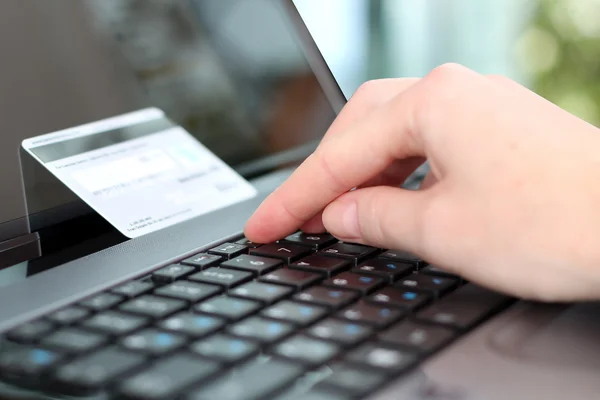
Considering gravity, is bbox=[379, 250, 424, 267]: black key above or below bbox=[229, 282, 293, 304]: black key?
below

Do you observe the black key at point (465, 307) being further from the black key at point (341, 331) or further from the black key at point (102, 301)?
the black key at point (102, 301)

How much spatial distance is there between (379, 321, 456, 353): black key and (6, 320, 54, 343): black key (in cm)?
18

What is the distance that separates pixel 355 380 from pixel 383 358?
0.02m

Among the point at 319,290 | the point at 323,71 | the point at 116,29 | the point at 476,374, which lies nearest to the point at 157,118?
the point at 116,29

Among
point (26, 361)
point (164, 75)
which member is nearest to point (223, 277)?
point (26, 361)

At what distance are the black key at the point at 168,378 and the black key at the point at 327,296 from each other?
0.27 feet

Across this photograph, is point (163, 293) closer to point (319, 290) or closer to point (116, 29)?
point (319, 290)

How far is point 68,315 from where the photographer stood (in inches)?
14.7

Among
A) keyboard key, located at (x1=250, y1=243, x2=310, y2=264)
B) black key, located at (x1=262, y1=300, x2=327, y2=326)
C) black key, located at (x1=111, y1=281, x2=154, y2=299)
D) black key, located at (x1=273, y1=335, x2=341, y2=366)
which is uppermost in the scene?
black key, located at (x1=273, y1=335, x2=341, y2=366)

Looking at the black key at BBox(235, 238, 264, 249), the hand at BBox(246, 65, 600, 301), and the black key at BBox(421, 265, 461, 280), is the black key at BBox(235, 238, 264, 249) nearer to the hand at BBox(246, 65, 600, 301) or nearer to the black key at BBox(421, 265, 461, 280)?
the hand at BBox(246, 65, 600, 301)

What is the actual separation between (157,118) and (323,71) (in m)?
0.22

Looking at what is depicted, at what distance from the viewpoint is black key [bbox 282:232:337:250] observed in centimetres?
48

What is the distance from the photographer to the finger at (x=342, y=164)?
1.43 ft

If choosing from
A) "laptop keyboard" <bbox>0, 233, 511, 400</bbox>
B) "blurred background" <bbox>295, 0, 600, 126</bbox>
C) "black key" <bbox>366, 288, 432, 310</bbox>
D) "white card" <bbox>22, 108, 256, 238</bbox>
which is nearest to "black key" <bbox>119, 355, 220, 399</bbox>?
"laptop keyboard" <bbox>0, 233, 511, 400</bbox>
